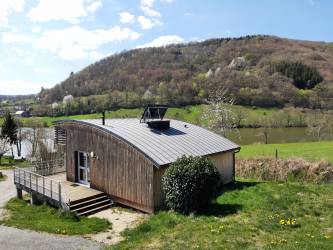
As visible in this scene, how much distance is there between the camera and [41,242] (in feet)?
44.3

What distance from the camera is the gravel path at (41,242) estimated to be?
13000 mm

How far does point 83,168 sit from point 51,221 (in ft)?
18.4

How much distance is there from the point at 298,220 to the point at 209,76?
124 m

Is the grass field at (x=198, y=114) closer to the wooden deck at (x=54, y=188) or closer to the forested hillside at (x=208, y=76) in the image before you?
the forested hillside at (x=208, y=76)

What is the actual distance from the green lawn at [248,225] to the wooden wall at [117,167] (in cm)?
183

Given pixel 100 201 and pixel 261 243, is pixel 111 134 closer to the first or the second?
pixel 100 201

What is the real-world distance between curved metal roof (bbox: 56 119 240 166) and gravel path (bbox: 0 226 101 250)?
4.90 meters

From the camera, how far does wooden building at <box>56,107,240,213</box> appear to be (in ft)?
56.2

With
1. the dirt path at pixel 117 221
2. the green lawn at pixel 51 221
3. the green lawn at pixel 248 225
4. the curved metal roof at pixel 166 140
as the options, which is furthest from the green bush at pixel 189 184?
the green lawn at pixel 51 221

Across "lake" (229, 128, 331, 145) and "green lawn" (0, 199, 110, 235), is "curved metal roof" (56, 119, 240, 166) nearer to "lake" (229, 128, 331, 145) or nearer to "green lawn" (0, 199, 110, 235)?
"green lawn" (0, 199, 110, 235)

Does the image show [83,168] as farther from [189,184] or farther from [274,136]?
[274,136]

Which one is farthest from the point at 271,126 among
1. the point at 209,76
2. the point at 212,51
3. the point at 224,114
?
the point at 212,51

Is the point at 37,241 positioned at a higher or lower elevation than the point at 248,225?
lower

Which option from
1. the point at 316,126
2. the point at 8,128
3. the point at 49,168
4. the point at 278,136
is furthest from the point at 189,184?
the point at 316,126
